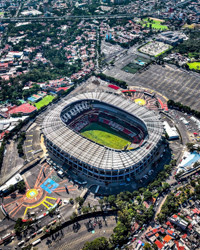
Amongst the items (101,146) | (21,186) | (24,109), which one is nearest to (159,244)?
(101,146)

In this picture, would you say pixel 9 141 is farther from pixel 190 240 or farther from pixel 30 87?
pixel 190 240

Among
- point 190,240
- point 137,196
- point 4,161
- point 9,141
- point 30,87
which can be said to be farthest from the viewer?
point 30,87

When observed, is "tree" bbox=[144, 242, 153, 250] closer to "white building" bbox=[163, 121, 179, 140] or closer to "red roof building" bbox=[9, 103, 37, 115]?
"white building" bbox=[163, 121, 179, 140]

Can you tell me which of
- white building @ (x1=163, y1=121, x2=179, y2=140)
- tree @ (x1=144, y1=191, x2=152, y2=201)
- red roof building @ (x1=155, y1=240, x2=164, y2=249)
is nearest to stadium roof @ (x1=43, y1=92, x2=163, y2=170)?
white building @ (x1=163, y1=121, x2=179, y2=140)

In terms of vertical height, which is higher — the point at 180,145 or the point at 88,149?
the point at 88,149

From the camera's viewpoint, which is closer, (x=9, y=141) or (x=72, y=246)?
A: (x=72, y=246)

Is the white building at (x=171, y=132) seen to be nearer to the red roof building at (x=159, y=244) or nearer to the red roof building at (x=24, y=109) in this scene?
the red roof building at (x=159, y=244)

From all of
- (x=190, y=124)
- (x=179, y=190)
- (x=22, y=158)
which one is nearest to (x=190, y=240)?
(x=179, y=190)
